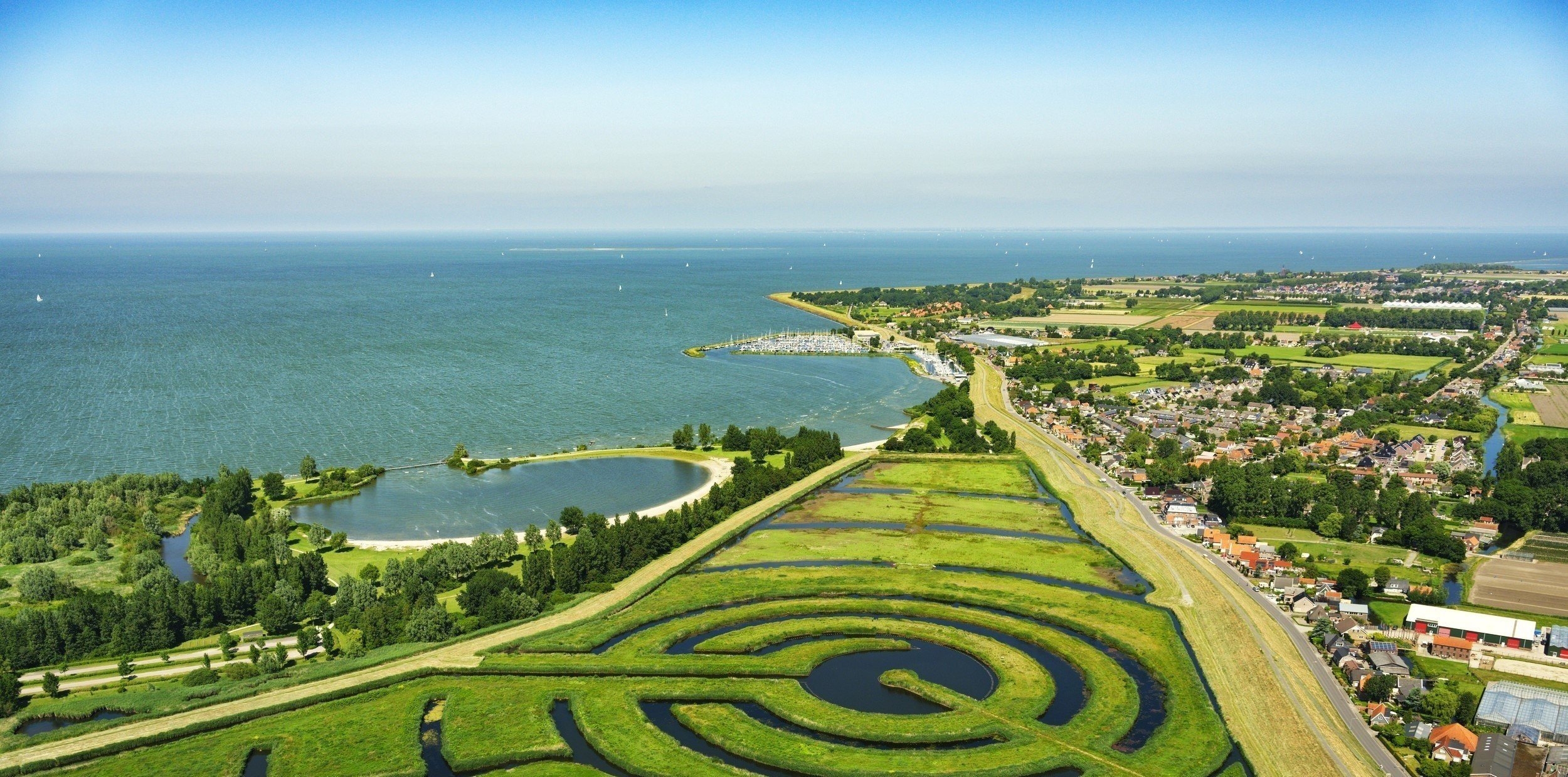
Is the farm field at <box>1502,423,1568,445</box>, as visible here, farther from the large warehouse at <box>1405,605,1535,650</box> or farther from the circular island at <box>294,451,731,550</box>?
the circular island at <box>294,451,731,550</box>

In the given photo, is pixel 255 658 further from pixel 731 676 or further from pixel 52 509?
pixel 52 509

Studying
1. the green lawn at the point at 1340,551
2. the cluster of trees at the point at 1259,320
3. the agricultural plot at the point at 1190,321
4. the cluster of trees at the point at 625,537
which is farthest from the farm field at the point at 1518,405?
the cluster of trees at the point at 625,537

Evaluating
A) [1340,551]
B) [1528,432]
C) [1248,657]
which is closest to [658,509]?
[1248,657]

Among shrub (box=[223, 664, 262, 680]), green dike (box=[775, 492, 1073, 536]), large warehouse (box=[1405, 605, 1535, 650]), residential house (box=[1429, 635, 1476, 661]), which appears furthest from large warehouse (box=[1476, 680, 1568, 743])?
shrub (box=[223, 664, 262, 680])

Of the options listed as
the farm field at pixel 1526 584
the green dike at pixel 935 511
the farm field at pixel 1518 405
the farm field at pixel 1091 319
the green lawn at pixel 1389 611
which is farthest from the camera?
the farm field at pixel 1091 319

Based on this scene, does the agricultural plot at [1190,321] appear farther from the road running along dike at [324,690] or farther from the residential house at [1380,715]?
the road running along dike at [324,690]
